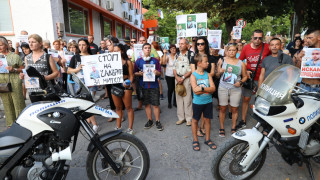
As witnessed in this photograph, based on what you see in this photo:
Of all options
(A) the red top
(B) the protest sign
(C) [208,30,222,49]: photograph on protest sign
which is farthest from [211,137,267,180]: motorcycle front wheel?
(B) the protest sign

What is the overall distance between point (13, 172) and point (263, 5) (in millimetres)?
13548

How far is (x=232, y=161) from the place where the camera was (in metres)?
2.67

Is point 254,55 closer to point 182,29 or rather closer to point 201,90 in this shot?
point 201,90

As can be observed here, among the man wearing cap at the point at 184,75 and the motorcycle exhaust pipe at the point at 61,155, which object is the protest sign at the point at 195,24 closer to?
the man wearing cap at the point at 184,75

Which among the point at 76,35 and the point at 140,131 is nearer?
the point at 140,131

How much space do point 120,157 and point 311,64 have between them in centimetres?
312

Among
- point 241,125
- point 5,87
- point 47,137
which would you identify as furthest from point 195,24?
point 47,137

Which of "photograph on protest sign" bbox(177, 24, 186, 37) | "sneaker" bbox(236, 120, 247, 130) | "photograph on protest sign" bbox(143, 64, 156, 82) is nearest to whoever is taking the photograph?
"photograph on protest sign" bbox(143, 64, 156, 82)

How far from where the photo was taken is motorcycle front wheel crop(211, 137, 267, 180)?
8.42 feet

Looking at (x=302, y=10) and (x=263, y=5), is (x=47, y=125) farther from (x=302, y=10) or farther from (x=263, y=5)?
(x=302, y=10)

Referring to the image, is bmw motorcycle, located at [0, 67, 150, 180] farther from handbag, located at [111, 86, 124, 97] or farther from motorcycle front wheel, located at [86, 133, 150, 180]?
handbag, located at [111, 86, 124, 97]

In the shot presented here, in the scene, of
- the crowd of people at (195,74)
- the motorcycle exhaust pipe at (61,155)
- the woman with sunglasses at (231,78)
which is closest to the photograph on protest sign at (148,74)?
the crowd of people at (195,74)

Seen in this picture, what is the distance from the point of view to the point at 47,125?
84.4 inches

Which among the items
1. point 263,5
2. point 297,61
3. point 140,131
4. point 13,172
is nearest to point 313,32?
point 297,61
